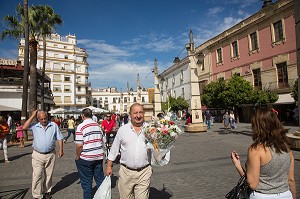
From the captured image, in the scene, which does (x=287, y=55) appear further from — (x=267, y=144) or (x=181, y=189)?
(x=267, y=144)

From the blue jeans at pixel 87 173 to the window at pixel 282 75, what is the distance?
22888 millimetres

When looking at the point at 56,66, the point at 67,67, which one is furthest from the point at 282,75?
the point at 56,66

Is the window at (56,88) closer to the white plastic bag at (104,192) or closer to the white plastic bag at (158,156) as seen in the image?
the white plastic bag at (104,192)

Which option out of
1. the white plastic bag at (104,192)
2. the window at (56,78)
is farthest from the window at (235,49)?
the window at (56,78)

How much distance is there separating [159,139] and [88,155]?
5.44 ft

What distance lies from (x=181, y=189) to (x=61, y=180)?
3.35 metres

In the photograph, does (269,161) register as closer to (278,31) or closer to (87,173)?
(87,173)

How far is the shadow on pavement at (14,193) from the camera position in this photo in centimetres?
516

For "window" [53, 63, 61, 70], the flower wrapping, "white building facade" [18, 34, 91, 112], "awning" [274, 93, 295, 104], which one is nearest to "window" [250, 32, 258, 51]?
"awning" [274, 93, 295, 104]

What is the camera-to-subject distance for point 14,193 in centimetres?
536

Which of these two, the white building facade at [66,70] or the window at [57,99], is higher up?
the white building facade at [66,70]

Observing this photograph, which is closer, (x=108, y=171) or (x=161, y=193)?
(x=108, y=171)

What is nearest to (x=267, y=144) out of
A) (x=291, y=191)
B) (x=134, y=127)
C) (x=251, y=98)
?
(x=291, y=191)

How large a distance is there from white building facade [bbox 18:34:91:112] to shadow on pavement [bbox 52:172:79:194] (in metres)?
54.0
